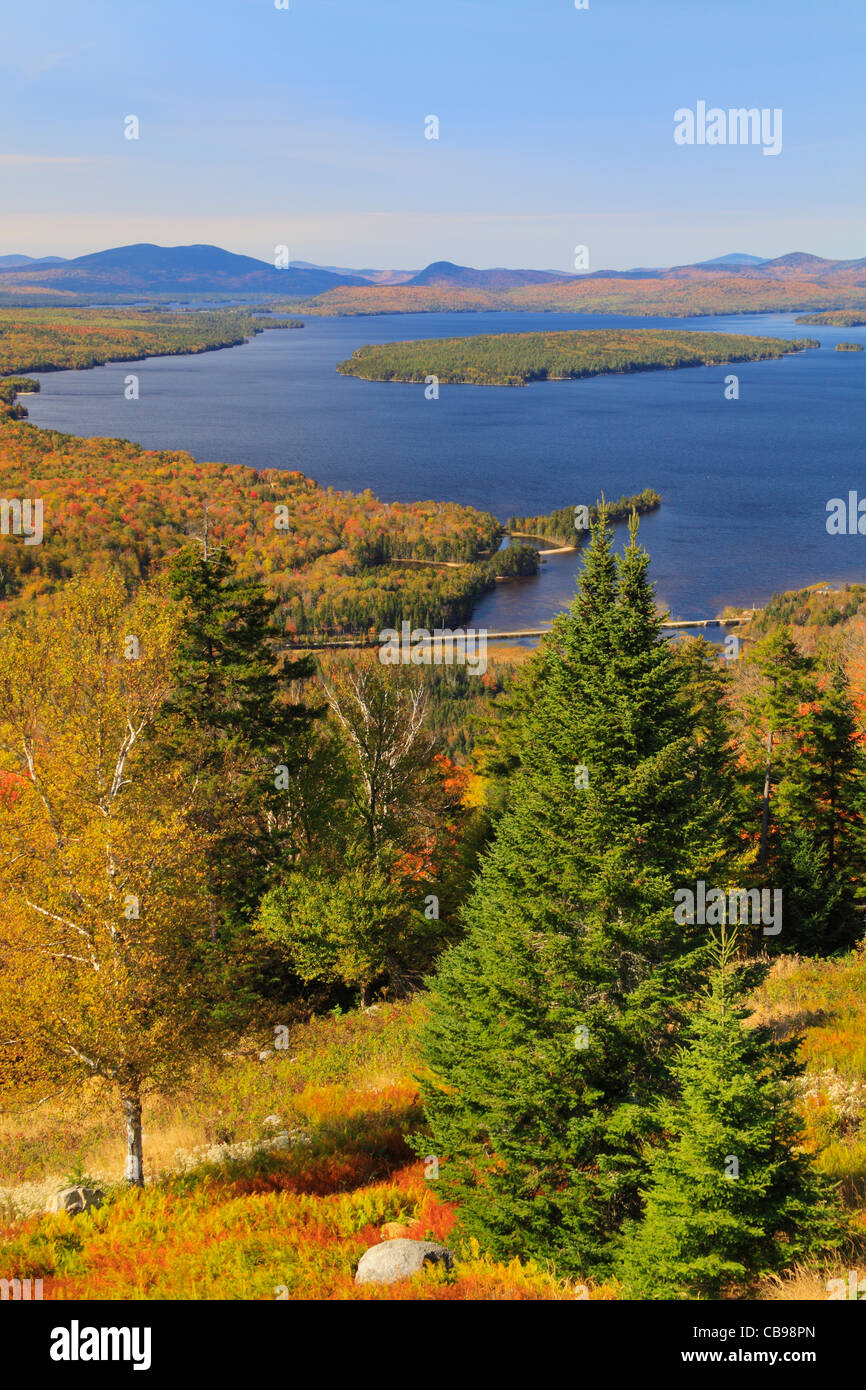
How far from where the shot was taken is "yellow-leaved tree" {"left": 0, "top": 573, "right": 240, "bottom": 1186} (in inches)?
511

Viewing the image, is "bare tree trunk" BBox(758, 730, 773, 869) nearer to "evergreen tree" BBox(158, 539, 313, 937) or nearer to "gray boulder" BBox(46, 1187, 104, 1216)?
"evergreen tree" BBox(158, 539, 313, 937)

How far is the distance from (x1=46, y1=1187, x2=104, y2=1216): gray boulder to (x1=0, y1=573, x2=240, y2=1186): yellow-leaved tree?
28.4 inches

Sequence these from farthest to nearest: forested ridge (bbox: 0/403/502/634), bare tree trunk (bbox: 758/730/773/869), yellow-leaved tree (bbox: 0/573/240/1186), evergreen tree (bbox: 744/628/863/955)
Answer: forested ridge (bbox: 0/403/502/634), bare tree trunk (bbox: 758/730/773/869), evergreen tree (bbox: 744/628/863/955), yellow-leaved tree (bbox: 0/573/240/1186)

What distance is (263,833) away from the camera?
24906mm

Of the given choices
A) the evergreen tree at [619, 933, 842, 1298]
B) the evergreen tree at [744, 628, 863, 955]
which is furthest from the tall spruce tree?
the evergreen tree at [744, 628, 863, 955]

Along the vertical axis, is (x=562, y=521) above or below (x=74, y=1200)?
above

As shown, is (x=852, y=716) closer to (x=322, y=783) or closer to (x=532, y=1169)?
(x=322, y=783)

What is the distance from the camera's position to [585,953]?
40.4 feet

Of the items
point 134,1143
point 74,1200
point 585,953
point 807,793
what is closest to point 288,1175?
point 134,1143

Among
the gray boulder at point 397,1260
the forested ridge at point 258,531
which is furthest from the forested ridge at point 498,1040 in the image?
the forested ridge at point 258,531

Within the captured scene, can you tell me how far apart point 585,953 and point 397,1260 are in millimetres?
4306

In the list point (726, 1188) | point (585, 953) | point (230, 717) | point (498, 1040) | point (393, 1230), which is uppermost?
point (230, 717)

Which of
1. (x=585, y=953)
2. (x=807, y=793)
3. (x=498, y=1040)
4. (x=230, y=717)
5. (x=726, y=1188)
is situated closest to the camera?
(x=726, y=1188)

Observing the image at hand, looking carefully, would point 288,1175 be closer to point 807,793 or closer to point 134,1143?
point 134,1143
